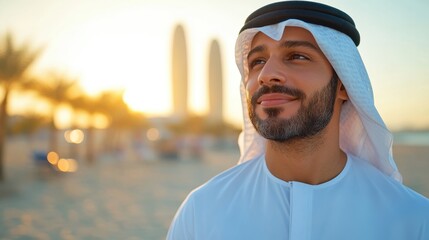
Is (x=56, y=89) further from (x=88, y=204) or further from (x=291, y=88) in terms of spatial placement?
(x=291, y=88)

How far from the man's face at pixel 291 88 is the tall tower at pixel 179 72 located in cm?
8392

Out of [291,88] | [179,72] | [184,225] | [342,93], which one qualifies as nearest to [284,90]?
[291,88]

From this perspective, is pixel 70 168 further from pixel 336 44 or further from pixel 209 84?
pixel 209 84

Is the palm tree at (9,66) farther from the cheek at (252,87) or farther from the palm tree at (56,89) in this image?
the cheek at (252,87)

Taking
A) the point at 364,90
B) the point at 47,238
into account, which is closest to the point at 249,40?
the point at 364,90

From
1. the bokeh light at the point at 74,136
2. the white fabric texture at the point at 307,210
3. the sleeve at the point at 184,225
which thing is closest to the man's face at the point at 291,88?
the white fabric texture at the point at 307,210

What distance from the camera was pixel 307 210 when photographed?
172 cm

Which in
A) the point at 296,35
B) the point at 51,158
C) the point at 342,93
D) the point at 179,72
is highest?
the point at 179,72

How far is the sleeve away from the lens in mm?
1811

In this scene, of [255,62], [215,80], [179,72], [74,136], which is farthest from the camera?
[215,80]

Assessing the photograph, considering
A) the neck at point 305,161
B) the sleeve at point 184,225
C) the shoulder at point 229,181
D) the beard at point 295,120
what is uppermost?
the beard at point 295,120

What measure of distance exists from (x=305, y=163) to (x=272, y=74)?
1.43ft

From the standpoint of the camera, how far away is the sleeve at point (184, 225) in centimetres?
181

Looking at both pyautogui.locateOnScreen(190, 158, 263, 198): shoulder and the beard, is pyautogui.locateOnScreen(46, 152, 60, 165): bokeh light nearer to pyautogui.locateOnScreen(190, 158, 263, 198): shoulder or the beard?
pyautogui.locateOnScreen(190, 158, 263, 198): shoulder
